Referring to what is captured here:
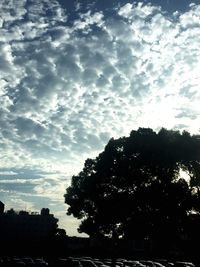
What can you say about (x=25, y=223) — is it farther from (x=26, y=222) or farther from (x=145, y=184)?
(x=145, y=184)

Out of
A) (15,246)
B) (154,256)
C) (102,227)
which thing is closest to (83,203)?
(102,227)

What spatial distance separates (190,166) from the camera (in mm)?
39125

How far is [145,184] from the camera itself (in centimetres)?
3972

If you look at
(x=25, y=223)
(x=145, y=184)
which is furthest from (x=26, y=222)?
(x=145, y=184)

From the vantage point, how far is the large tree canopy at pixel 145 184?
38281 mm

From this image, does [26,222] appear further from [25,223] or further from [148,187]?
[148,187]

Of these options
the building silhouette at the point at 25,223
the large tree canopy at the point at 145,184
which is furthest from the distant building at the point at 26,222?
the large tree canopy at the point at 145,184

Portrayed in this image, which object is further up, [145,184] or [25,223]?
[25,223]

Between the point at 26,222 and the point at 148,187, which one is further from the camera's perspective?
the point at 26,222

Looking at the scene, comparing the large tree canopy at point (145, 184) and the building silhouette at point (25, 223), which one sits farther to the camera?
the building silhouette at point (25, 223)

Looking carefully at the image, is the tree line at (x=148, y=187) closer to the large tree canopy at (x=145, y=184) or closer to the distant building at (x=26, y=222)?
the large tree canopy at (x=145, y=184)

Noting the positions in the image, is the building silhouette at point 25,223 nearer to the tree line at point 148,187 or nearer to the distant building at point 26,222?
the distant building at point 26,222

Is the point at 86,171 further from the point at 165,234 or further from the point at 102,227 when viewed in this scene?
the point at 165,234

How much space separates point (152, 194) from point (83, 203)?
8.33m
